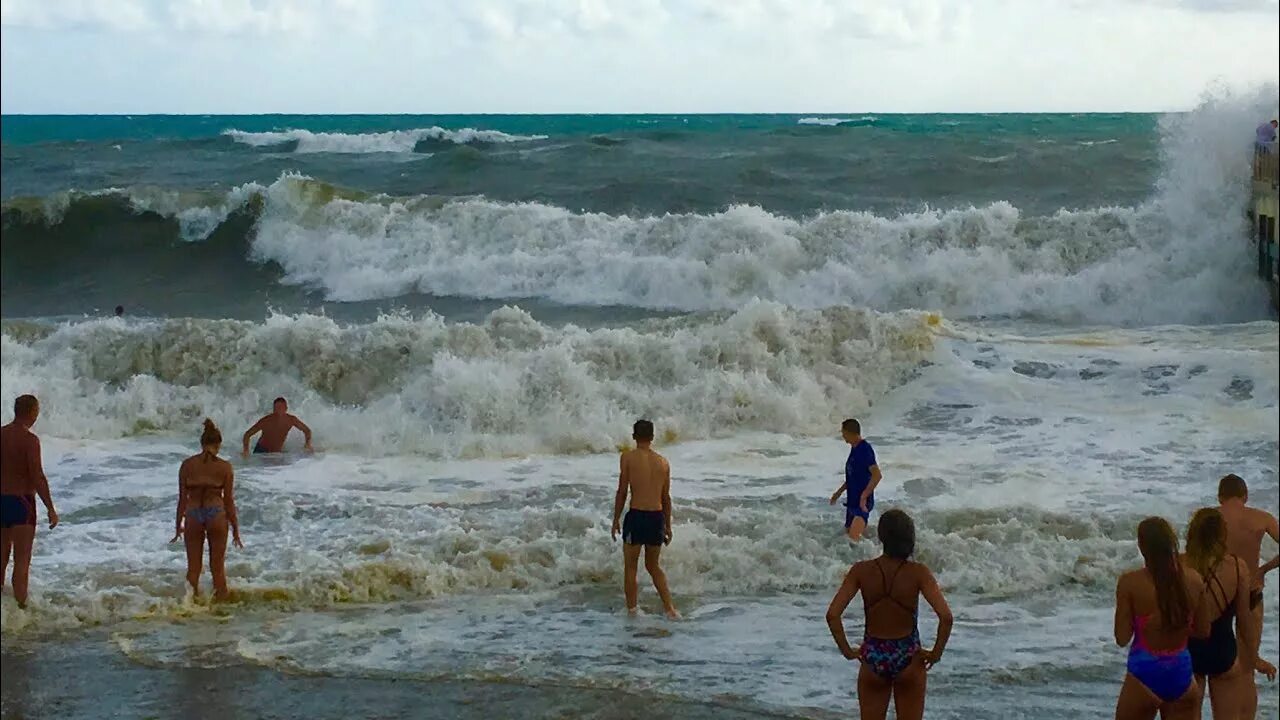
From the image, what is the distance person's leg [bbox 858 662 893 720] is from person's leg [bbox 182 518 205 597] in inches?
158

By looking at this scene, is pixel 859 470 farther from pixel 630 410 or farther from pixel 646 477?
pixel 630 410

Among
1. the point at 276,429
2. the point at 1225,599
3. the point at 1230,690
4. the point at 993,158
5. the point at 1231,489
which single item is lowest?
the point at 276,429

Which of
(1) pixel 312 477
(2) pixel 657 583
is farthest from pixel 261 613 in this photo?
(1) pixel 312 477

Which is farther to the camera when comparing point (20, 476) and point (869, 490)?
point (869, 490)

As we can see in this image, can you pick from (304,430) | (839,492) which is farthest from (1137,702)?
(304,430)

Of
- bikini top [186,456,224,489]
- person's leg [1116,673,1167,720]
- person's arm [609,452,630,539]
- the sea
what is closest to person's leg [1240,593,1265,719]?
person's leg [1116,673,1167,720]

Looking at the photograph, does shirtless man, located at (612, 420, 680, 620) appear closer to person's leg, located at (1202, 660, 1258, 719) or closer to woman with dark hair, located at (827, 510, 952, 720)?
woman with dark hair, located at (827, 510, 952, 720)

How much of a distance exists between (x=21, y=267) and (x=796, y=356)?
48.6 feet

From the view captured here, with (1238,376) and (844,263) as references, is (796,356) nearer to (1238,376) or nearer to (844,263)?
(1238,376)

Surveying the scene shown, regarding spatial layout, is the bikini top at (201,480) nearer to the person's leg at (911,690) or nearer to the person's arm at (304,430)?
the person's arm at (304,430)

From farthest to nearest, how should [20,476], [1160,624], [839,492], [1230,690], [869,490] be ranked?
1. [839,492]
2. [869,490]
3. [20,476]
4. [1230,690]
5. [1160,624]

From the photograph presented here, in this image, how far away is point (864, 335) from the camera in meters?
13.7

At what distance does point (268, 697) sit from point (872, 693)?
2686mm

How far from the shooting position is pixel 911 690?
14.8 ft
